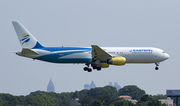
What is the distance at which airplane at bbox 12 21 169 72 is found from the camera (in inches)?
3337

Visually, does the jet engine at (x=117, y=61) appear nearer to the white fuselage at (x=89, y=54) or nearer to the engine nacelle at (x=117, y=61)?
the engine nacelle at (x=117, y=61)

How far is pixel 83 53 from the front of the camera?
3408 inches

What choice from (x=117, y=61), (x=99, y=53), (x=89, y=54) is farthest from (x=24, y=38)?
(x=117, y=61)

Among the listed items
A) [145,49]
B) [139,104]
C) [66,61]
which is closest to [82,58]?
[66,61]

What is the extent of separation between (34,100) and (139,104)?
4834 cm

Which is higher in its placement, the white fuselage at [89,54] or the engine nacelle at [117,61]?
the white fuselage at [89,54]

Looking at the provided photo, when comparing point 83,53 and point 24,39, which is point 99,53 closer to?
point 83,53

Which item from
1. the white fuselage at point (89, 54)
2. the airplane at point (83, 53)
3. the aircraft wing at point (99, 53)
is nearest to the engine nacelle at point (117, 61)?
the airplane at point (83, 53)

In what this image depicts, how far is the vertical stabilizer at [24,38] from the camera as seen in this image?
283ft

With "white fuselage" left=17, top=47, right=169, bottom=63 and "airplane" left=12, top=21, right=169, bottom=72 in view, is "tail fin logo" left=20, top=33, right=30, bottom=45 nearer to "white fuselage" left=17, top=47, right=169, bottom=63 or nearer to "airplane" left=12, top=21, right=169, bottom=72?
"airplane" left=12, top=21, right=169, bottom=72

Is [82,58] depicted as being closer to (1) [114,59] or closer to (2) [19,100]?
(1) [114,59]

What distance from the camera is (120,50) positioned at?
8919 centimetres

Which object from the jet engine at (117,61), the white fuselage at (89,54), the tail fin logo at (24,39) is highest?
the tail fin logo at (24,39)

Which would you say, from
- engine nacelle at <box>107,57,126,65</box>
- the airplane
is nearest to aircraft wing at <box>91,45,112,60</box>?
the airplane
